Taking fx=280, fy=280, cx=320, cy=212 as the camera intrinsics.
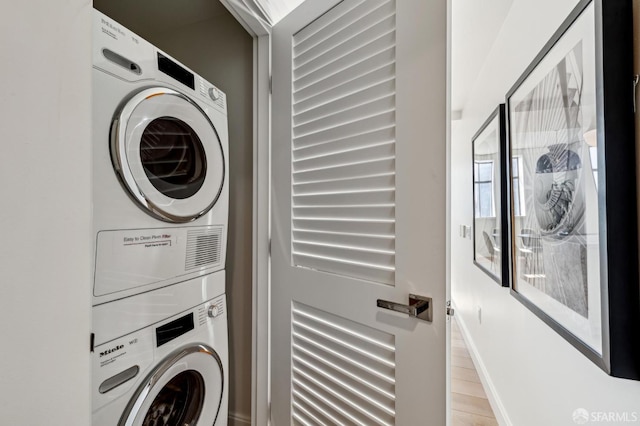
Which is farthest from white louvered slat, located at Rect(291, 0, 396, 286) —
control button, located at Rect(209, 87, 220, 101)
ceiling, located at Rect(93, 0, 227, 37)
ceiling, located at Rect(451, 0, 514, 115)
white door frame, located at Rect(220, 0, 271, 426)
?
ceiling, located at Rect(451, 0, 514, 115)

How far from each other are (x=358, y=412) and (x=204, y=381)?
24.7 inches

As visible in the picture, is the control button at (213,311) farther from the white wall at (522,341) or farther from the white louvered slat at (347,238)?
the white wall at (522,341)

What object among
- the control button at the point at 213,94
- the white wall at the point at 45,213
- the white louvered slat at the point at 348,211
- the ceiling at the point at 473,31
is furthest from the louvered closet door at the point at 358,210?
the ceiling at the point at 473,31

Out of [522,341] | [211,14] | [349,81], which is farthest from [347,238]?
[211,14]

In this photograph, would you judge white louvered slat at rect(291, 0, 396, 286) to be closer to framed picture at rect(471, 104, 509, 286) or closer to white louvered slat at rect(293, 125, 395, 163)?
white louvered slat at rect(293, 125, 395, 163)

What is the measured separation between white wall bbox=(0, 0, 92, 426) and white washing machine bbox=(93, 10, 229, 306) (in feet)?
1.29

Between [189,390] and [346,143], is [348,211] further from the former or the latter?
[189,390]

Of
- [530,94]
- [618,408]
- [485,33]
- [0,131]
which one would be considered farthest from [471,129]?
[0,131]

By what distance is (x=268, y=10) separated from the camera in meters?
1.32

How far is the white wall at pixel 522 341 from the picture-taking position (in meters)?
0.87

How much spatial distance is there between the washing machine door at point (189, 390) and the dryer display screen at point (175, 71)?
1.04 meters

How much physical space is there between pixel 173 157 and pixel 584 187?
1.41 meters

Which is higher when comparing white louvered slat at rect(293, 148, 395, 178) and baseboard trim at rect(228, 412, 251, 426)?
white louvered slat at rect(293, 148, 395, 178)

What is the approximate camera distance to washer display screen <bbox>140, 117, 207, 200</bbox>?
0.99 meters
